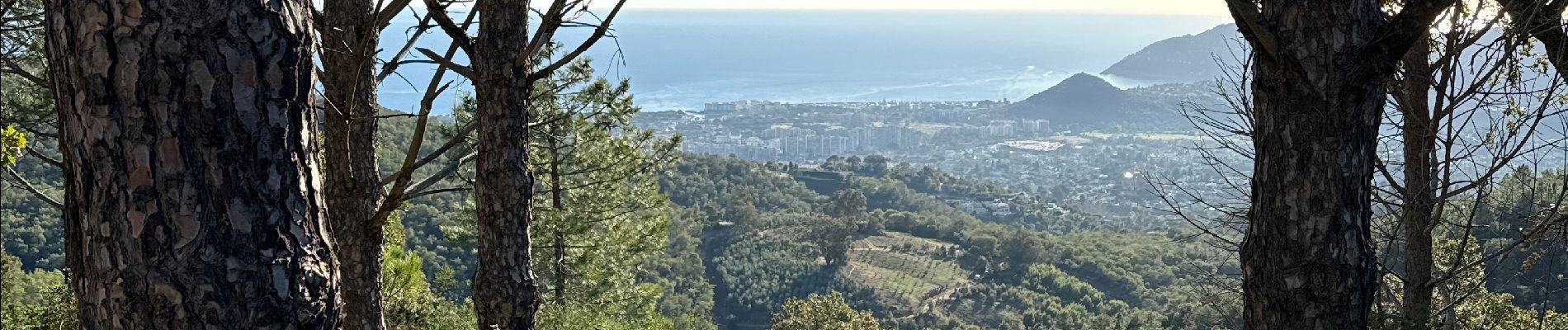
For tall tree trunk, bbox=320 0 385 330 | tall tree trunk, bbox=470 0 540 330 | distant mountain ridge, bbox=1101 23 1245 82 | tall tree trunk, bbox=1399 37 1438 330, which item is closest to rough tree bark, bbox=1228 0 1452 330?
tall tree trunk, bbox=470 0 540 330

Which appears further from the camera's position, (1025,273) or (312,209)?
(1025,273)

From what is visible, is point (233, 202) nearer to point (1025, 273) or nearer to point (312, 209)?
point (312, 209)

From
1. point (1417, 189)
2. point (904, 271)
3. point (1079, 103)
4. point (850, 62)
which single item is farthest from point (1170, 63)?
point (1417, 189)

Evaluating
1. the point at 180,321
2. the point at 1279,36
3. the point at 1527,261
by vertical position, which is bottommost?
the point at 1527,261

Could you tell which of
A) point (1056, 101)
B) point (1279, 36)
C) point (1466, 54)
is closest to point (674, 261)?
point (1466, 54)

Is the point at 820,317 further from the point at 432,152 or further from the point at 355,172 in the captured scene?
the point at 355,172

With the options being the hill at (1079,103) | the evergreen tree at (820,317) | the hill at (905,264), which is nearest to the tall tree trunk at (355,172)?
the evergreen tree at (820,317)

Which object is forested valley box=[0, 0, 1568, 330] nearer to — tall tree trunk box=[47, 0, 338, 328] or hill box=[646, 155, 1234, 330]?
tall tree trunk box=[47, 0, 338, 328]
